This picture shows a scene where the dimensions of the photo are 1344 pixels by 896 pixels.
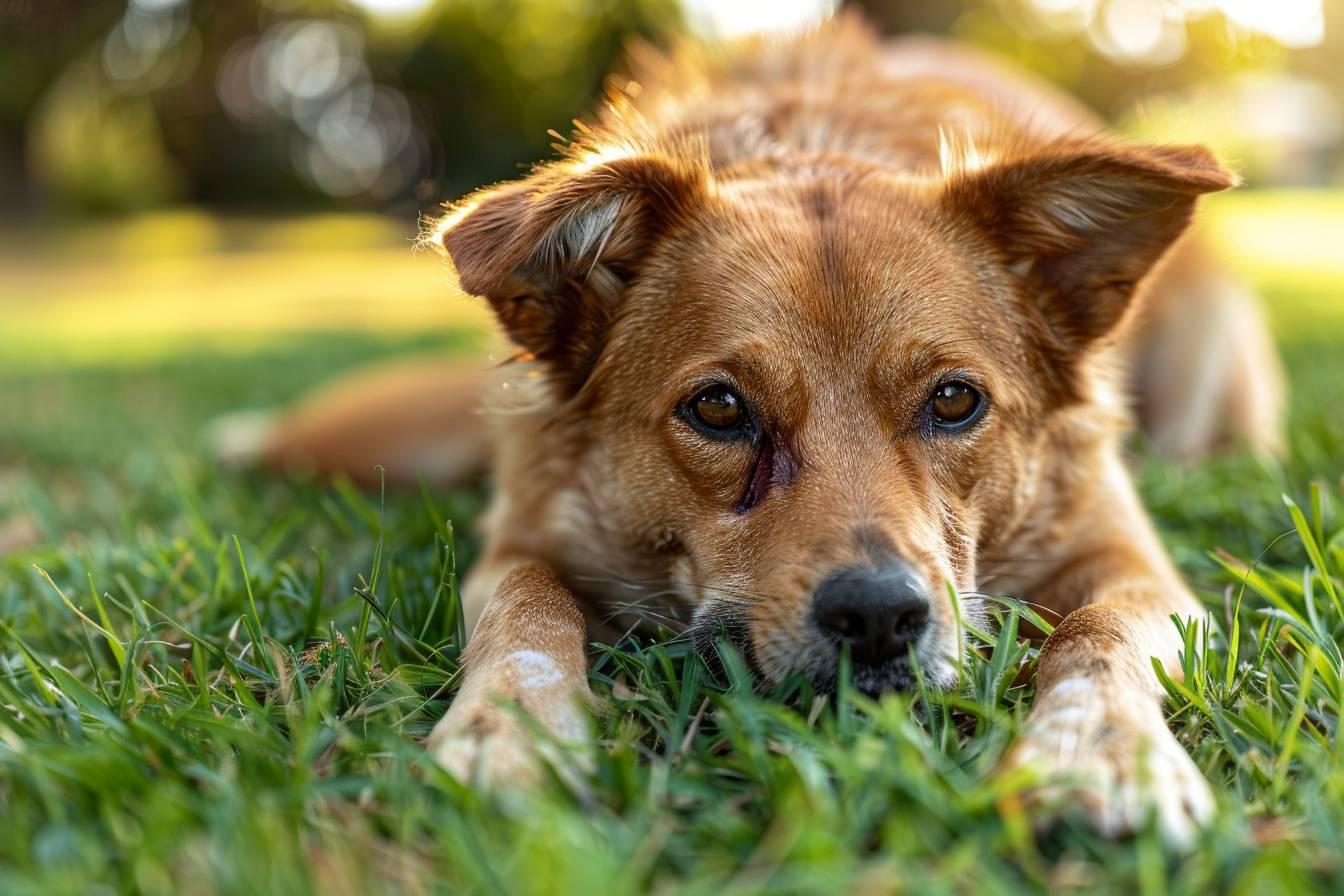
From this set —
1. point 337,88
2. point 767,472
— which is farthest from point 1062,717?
point 337,88

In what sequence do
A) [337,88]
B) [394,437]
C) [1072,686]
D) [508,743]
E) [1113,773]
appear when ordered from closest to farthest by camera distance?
[1113,773] → [508,743] → [1072,686] → [394,437] → [337,88]

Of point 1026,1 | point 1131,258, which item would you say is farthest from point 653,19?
point 1131,258

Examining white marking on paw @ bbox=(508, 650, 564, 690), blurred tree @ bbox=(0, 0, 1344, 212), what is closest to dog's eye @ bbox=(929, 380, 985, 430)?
white marking on paw @ bbox=(508, 650, 564, 690)

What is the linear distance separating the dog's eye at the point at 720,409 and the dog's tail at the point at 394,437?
83.9 inches

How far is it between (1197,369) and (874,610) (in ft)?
12.1

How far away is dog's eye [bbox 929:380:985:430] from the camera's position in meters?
2.61

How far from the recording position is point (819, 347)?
2.54 meters

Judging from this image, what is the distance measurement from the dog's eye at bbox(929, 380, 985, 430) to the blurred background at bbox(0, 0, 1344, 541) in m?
1.04

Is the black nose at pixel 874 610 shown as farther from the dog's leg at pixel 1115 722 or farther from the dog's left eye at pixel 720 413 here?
the dog's left eye at pixel 720 413

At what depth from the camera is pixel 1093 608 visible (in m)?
2.35

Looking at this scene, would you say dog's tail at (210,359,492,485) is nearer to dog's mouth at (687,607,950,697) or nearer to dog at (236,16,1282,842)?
dog at (236,16,1282,842)

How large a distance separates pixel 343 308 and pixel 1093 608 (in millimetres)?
12772

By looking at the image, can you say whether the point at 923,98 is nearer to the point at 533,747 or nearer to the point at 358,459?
the point at 358,459

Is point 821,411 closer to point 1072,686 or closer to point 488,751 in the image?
point 1072,686
